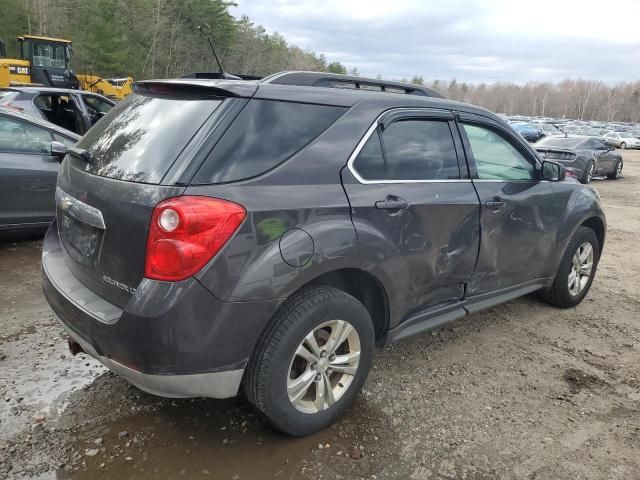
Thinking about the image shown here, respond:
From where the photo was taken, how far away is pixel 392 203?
282 cm

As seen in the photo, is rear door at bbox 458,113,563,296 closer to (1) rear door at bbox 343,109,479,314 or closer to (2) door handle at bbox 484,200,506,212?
(2) door handle at bbox 484,200,506,212

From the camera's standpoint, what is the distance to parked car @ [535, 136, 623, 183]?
16.4m

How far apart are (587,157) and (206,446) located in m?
17.4

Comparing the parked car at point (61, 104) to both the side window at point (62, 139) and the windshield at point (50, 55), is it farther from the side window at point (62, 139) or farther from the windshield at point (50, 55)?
the windshield at point (50, 55)

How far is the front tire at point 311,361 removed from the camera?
243 centimetres

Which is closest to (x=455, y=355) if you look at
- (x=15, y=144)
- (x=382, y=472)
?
(x=382, y=472)

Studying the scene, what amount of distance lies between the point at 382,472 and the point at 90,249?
1803 millimetres

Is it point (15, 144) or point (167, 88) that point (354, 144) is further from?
point (15, 144)

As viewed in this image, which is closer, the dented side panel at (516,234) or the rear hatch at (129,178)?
the rear hatch at (129,178)

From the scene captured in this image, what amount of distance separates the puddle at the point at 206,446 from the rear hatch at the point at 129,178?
2.55 feet

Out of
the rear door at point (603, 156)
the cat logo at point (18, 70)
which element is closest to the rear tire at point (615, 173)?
the rear door at point (603, 156)

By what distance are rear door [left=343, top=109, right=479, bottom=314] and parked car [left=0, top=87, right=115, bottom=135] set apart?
716 centimetres

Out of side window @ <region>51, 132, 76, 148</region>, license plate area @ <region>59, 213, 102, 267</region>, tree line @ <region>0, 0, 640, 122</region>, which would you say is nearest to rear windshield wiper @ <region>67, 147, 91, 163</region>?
license plate area @ <region>59, 213, 102, 267</region>

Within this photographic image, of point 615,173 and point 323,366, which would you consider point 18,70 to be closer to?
point 323,366
